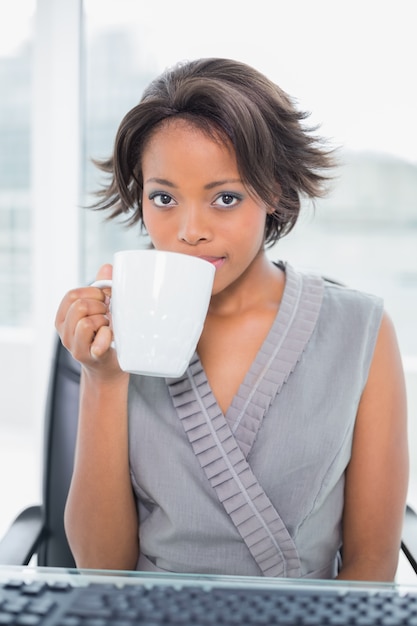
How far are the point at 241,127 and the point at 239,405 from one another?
1.32ft

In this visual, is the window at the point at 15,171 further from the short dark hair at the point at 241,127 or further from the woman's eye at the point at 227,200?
the woman's eye at the point at 227,200

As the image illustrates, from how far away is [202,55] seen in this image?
5.92ft

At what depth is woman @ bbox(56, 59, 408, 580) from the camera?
93 cm

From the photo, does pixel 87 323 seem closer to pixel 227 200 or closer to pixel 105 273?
pixel 105 273

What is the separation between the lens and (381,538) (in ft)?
3.34

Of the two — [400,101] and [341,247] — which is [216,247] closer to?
[400,101]

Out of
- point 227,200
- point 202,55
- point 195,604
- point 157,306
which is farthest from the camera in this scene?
point 202,55

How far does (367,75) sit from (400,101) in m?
0.17

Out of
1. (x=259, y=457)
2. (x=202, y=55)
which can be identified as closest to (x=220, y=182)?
(x=259, y=457)

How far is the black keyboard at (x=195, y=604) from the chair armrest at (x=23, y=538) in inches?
16.2

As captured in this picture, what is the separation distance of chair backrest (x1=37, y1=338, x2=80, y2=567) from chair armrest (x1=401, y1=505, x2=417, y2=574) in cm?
54

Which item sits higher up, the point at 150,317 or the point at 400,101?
the point at 400,101

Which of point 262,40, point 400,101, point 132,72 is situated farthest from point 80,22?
point 400,101

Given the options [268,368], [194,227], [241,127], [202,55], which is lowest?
[268,368]
